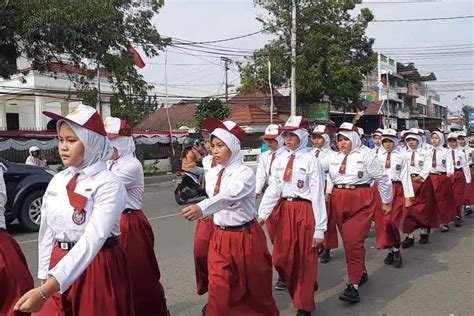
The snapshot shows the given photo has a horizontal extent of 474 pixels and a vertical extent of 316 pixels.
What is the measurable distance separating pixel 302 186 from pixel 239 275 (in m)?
1.39

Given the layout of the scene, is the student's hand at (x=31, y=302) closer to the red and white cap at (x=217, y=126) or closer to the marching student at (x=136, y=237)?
the marching student at (x=136, y=237)

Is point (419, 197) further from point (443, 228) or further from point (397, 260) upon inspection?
Result: point (397, 260)

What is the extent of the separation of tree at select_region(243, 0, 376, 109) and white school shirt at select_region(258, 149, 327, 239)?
760 inches

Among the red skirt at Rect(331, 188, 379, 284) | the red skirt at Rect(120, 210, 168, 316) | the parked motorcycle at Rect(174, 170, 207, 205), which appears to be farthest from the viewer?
the parked motorcycle at Rect(174, 170, 207, 205)

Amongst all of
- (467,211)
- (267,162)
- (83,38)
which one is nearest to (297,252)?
(267,162)

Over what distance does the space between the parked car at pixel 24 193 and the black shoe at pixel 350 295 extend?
5539mm

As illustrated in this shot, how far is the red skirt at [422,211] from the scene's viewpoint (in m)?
7.89

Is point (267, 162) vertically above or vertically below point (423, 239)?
above

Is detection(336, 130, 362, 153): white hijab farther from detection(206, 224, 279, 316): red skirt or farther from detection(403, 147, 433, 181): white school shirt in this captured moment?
detection(403, 147, 433, 181): white school shirt

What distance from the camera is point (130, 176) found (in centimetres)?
433

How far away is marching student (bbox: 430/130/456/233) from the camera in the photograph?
8938mm

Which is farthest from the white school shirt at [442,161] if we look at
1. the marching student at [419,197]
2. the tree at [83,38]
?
the tree at [83,38]

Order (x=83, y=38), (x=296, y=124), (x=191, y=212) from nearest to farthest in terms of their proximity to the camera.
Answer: (x=191, y=212)
(x=296, y=124)
(x=83, y=38)

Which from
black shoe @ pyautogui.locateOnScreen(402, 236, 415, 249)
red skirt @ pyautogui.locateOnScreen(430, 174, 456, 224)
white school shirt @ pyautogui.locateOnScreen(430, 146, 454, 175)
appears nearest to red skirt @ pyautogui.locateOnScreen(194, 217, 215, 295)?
black shoe @ pyautogui.locateOnScreen(402, 236, 415, 249)
